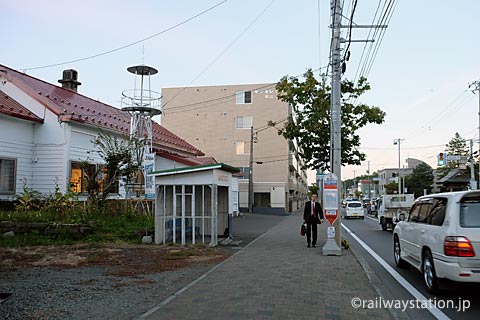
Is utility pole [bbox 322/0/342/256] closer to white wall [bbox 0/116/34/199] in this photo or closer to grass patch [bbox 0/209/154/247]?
grass patch [bbox 0/209/154/247]

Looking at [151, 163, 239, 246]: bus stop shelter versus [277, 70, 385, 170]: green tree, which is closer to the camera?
[151, 163, 239, 246]: bus stop shelter

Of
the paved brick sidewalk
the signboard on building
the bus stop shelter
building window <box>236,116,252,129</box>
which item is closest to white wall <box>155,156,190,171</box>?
the signboard on building

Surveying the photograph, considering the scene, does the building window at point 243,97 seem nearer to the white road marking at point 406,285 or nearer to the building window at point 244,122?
the building window at point 244,122

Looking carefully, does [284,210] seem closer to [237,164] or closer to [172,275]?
[237,164]

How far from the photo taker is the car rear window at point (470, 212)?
694 centimetres

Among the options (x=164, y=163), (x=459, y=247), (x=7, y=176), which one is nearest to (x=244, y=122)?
(x=164, y=163)

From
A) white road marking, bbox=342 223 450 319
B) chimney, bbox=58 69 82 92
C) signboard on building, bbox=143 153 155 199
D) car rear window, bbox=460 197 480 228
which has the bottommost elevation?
white road marking, bbox=342 223 450 319

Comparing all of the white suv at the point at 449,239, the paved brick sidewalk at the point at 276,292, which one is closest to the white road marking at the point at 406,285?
the white suv at the point at 449,239

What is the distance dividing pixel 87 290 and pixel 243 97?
4338 centimetres

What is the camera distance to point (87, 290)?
7.75m

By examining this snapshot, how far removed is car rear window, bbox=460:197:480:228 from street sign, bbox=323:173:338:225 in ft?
19.6

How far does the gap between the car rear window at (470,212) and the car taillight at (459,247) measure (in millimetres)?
267

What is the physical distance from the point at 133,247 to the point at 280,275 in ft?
20.0

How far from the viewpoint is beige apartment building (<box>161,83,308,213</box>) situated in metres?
49.0
